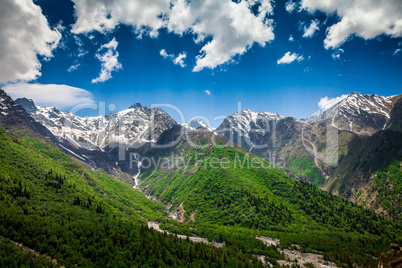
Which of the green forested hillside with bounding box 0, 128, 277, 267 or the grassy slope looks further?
the grassy slope

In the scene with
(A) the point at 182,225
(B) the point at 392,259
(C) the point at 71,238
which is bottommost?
(A) the point at 182,225

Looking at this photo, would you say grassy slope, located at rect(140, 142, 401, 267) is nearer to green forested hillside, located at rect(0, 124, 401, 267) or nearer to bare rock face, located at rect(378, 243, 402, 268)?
green forested hillside, located at rect(0, 124, 401, 267)

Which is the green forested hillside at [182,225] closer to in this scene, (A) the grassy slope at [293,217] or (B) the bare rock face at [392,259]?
(A) the grassy slope at [293,217]

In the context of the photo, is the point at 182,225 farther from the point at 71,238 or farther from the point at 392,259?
the point at 392,259

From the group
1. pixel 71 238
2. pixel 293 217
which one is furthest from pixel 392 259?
pixel 293 217

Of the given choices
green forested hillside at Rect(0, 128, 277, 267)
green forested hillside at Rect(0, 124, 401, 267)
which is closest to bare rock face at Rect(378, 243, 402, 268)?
green forested hillside at Rect(0, 128, 277, 267)

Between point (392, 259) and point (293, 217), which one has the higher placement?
point (392, 259)

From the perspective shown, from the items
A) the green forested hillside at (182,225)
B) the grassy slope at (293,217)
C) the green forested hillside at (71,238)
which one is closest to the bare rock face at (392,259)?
the green forested hillside at (71,238)

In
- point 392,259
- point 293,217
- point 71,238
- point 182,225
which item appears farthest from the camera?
point 293,217
